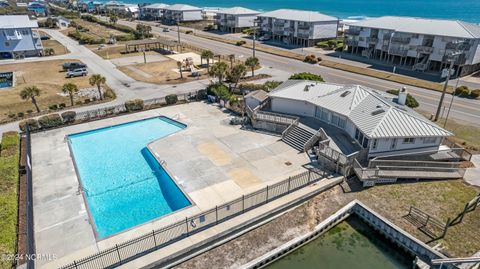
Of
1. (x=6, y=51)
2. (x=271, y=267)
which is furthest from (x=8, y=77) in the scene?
(x=271, y=267)

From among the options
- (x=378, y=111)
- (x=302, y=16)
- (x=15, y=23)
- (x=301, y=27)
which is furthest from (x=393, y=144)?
(x=15, y=23)

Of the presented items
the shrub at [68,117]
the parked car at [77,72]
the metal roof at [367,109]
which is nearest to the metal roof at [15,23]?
the parked car at [77,72]

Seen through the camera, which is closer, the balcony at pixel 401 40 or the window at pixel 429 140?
the window at pixel 429 140

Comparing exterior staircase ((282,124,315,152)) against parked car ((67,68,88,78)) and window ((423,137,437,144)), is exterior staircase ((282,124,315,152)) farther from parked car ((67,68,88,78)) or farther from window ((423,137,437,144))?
parked car ((67,68,88,78))

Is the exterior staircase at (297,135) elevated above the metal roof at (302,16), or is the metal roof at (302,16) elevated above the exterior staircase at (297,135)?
the metal roof at (302,16)

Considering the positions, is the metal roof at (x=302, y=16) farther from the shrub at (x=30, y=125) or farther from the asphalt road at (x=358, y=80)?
the shrub at (x=30, y=125)

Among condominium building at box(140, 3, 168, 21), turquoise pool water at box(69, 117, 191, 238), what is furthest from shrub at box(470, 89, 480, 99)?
condominium building at box(140, 3, 168, 21)

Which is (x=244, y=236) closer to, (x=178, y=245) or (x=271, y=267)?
(x=271, y=267)

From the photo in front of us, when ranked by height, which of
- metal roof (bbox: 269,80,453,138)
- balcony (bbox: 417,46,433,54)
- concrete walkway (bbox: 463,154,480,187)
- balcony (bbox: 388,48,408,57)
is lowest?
concrete walkway (bbox: 463,154,480,187)
